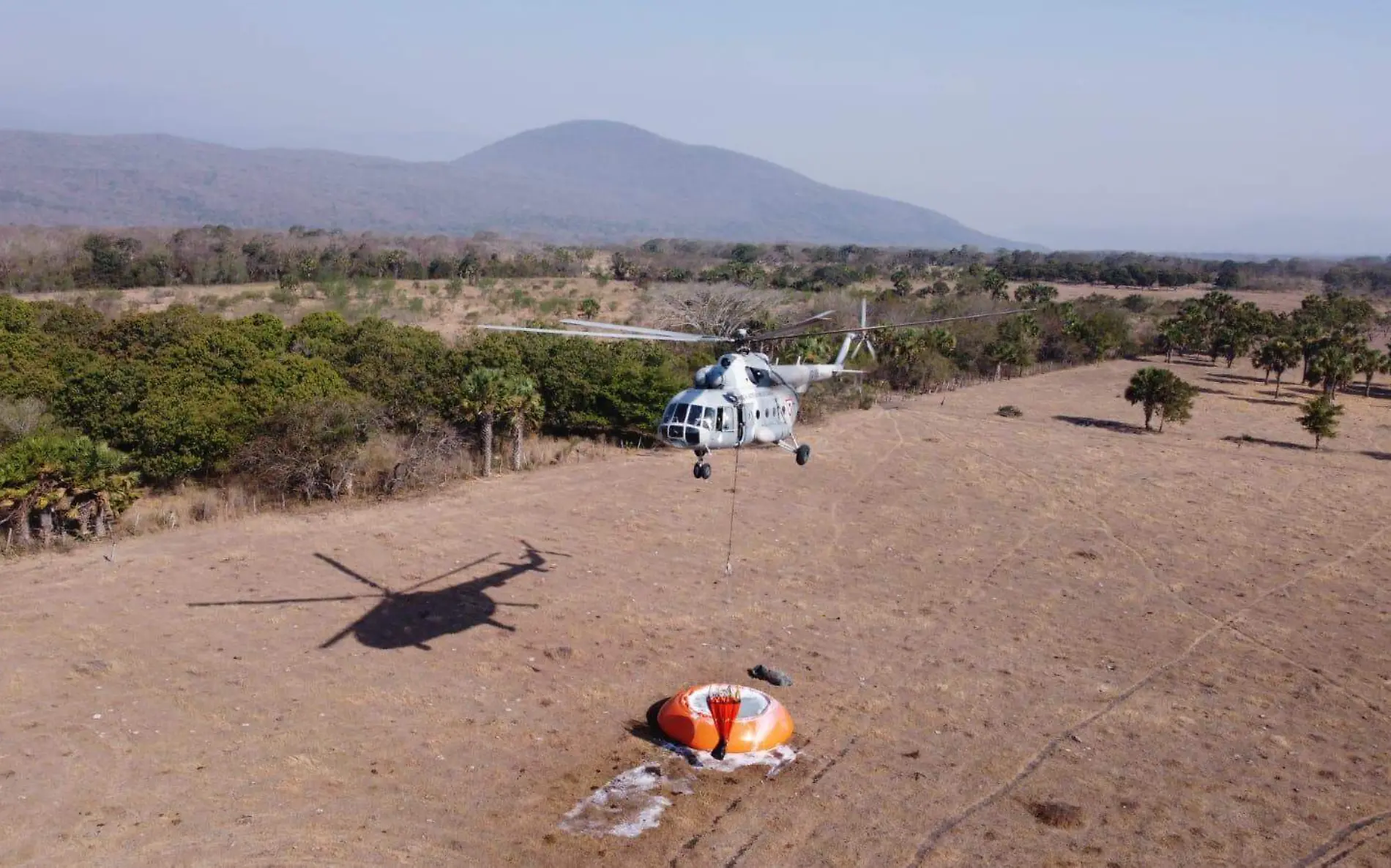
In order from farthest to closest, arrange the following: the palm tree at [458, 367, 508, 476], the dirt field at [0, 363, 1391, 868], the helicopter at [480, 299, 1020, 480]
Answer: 1. the palm tree at [458, 367, 508, 476]
2. the helicopter at [480, 299, 1020, 480]
3. the dirt field at [0, 363, 1391, 868]

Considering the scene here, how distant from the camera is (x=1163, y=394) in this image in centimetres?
5431

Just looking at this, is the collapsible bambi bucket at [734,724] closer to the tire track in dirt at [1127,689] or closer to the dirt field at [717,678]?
the dirt field at [717,678]

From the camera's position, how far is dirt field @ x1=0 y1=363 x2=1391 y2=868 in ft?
53.1

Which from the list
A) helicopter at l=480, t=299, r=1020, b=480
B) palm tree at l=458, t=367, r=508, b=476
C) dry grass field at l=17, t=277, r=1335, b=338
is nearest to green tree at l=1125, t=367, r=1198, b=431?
dry grass field at l=17, t=277, r=1335, b=338

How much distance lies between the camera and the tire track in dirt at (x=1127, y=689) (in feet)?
54.7

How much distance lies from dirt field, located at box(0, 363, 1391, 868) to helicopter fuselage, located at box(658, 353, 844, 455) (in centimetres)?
583

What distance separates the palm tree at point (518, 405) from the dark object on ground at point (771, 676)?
2034cm

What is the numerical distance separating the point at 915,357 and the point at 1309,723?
46780 millimetres

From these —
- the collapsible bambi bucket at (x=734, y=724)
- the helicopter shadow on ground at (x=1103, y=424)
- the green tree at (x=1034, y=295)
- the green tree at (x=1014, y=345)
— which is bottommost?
the collapsible bambi bucket at (x=734, y=724)

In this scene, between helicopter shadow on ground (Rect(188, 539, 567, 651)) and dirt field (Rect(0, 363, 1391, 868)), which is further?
helicopter shadow on ground (Rect(188, 539, 567, 651))

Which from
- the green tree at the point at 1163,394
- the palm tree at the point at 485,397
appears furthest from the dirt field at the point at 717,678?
the green tree at the point at 1163,394

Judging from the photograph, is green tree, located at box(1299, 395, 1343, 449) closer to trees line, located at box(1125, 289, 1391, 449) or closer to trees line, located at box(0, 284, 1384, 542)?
trees line, located at box(1125, 289, 1391, 449)

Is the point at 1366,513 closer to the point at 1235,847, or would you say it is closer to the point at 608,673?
the point at 1235,847

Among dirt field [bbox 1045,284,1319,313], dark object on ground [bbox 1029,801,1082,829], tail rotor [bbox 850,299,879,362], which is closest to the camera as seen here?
dark object on ground [bbox 1029,801,1082,829]
